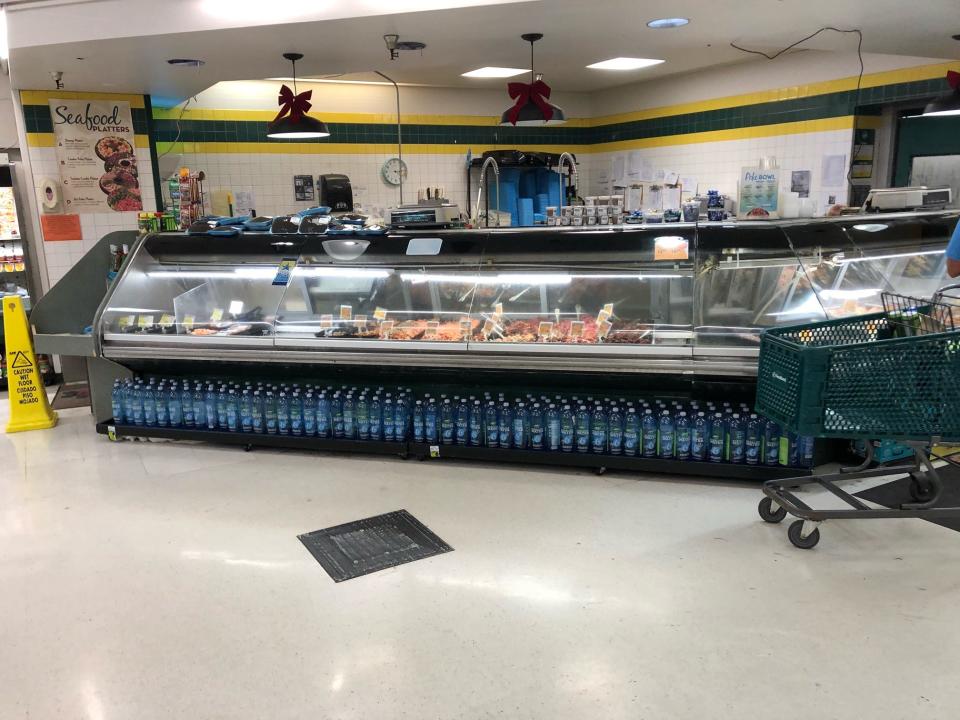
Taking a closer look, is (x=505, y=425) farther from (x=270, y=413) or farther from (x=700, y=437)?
(x=270, y=413)

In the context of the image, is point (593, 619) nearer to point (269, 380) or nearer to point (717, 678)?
point (717, 678)

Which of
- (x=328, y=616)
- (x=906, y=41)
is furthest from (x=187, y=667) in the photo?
(x=906, y=41)

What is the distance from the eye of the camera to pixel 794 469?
4.02 metres

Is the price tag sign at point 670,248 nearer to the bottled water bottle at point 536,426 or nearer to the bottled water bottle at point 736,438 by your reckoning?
the bottled water bottle at point 736,438

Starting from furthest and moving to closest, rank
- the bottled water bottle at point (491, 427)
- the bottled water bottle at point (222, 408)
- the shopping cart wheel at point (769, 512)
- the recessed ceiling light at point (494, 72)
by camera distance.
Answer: the recessed ceiling light at point (494, 72), the bottled water bottle at point (222, 408), the bottled water bottle at point (491, 427), the shopping cart wheel at point (769, 512)

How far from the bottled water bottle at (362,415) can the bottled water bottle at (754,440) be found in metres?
2.34

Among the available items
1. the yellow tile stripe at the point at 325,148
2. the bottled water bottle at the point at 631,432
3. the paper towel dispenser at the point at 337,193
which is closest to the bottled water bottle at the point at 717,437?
the bottled water bottle at the point at 631,432

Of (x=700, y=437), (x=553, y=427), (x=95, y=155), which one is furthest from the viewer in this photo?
(x=95, y=155)

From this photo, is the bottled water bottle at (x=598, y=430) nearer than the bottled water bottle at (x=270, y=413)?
Yes

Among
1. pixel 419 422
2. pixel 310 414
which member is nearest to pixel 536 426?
pixel 419 422

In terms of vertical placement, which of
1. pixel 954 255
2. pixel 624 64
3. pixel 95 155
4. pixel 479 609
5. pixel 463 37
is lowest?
pixel 479 609

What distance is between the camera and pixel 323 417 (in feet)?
15.8

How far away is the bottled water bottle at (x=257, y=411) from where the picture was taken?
4.91m

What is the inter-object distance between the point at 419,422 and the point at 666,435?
1544mm
